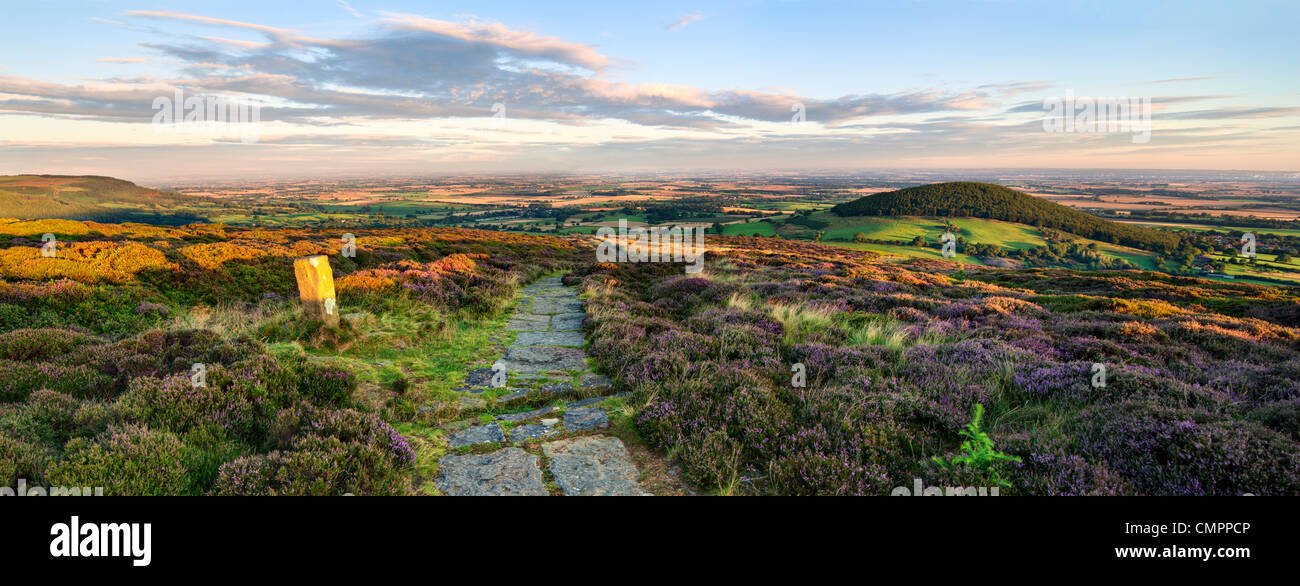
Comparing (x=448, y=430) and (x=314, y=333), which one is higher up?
(x=314, y=333)

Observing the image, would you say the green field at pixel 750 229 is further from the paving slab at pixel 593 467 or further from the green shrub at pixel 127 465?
the green shrub at pixel 127 465

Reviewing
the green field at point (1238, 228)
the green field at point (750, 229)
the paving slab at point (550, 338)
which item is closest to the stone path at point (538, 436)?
the paving slab at point (550, 338)

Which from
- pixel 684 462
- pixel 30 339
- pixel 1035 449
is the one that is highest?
pixel 30 339

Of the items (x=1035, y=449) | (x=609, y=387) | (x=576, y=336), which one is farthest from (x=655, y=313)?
(x=1035, y=449)

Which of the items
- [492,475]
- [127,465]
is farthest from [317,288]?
[492,475]

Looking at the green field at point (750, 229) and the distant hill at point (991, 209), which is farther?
the distant hill at point (991, 209)
